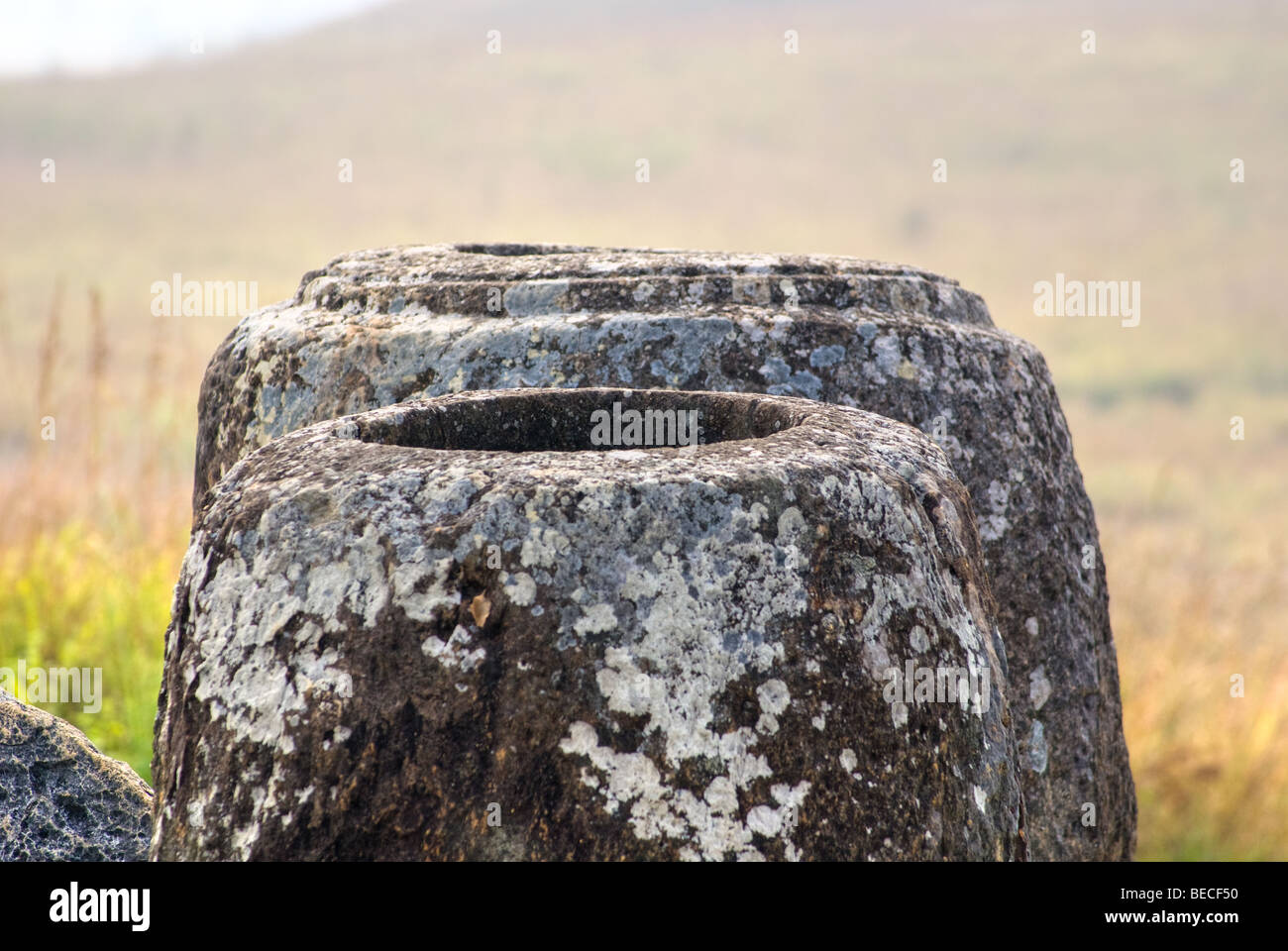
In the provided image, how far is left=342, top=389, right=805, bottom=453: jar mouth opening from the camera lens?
2055mm

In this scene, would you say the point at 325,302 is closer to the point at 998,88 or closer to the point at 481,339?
the point at 481,339

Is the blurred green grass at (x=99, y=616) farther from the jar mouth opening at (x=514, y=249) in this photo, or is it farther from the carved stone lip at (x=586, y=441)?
the carved stone lip at (x=586, y=441)

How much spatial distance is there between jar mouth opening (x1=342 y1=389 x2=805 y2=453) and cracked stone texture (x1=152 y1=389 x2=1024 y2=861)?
1.42 ft

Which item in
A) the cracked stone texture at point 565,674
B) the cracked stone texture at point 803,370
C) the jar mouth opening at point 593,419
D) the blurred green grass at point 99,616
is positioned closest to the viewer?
the cracked stone texture at point 565,674

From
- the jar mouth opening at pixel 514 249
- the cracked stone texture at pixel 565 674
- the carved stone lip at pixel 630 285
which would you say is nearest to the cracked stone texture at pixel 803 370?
the carved stone lip at pixel 630 285

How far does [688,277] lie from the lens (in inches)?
109

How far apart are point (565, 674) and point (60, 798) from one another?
1.24 m

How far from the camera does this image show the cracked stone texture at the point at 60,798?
2.10 metres

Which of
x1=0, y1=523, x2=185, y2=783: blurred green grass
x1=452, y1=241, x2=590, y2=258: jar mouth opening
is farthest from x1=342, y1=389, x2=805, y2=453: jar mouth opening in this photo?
x1=0, y1=523, x2=185, y2=783: blurred green grass

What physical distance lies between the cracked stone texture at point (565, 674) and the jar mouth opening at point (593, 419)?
432mm

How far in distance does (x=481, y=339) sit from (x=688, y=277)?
506 millimetres

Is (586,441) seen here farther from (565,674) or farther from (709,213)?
(709,213)

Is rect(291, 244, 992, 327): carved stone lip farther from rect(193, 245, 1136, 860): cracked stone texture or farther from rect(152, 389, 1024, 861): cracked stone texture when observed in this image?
rect(152, 389, 1024, 861): cracked stone texture

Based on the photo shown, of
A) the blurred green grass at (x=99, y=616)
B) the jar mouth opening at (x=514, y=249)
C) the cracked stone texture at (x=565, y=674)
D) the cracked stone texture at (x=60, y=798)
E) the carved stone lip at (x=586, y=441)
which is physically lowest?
the blurred green grass at (x=99, y=616)
